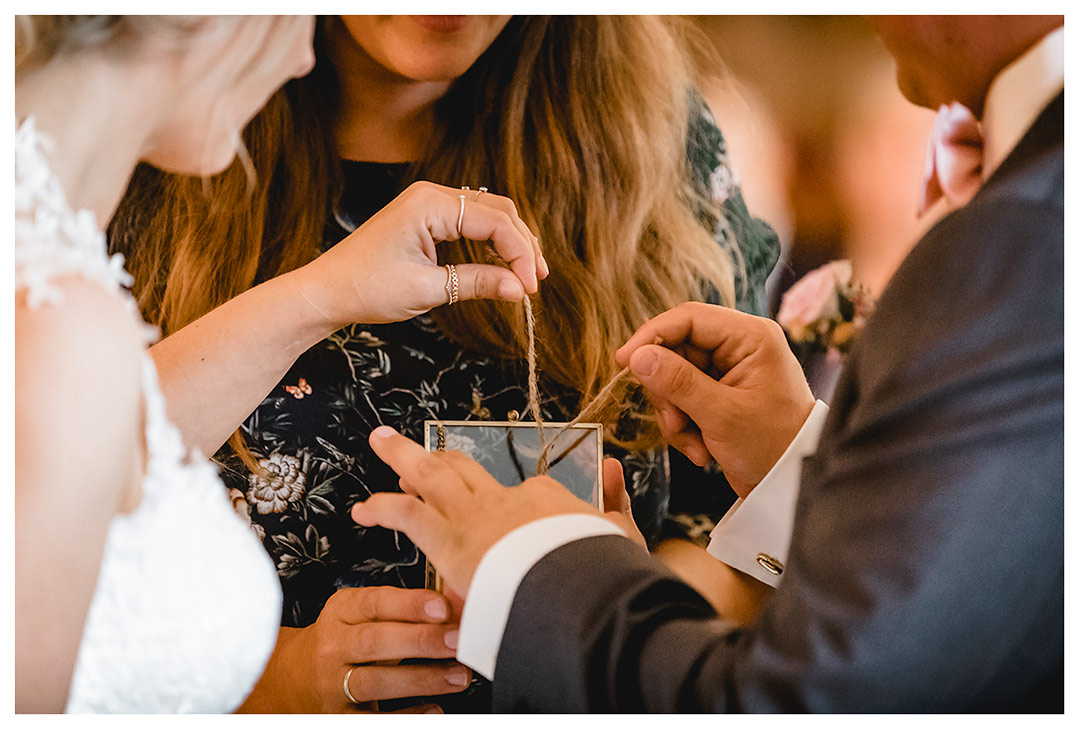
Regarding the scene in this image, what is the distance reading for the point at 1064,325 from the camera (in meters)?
0.61

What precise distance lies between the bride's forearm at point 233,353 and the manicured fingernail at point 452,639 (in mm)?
318

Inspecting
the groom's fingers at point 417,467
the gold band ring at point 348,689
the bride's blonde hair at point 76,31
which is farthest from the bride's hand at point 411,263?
the gold band ring at point 348,689

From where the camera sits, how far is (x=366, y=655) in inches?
32.9

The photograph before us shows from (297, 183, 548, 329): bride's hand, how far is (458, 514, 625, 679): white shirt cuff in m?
0.27

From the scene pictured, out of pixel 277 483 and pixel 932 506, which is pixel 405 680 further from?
pixel 932 506

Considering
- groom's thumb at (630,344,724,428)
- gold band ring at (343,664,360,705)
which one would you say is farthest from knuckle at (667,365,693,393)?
gold band ring at (343,664,360,705)

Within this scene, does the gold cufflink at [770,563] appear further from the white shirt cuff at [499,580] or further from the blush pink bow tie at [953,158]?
the blush pink bow tie at [953,158]

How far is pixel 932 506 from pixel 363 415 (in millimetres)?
588

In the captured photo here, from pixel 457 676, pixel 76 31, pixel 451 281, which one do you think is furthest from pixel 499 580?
pixel 76 31

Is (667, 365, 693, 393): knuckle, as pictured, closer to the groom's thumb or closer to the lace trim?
the groom's thumb

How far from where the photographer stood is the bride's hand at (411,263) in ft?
2.75

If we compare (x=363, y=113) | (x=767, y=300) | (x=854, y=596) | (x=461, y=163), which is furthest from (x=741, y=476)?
(x=363, y=113)
